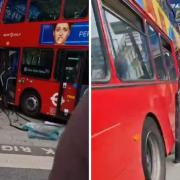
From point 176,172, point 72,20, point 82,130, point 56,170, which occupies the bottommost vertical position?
point 176,172

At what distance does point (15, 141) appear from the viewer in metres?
6.38

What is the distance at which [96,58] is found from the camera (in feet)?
10.4

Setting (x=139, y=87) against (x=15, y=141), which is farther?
(x=15, y=141)

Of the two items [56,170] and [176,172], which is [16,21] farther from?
[56,170]

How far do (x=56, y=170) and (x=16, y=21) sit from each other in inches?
220

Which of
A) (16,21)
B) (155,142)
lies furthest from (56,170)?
(16,21)

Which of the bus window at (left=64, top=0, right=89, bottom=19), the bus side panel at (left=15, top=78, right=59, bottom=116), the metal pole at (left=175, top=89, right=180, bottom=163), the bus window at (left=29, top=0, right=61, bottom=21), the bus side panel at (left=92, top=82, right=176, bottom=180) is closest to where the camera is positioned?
the bus side panel at (left=92, top=82, right=176, bottom=180)

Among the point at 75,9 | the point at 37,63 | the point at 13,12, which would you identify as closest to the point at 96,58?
the point at 75,9

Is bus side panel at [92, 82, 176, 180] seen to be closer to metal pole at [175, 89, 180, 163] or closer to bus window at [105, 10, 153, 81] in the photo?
bus window at [105, 10, 153, 81]

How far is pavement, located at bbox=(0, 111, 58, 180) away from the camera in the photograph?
18.8ft

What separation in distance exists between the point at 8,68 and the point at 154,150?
358 cm

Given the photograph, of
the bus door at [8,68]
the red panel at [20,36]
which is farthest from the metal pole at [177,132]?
the bus door at [8,68]

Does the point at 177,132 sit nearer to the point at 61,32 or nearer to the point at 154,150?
the point at 154,150

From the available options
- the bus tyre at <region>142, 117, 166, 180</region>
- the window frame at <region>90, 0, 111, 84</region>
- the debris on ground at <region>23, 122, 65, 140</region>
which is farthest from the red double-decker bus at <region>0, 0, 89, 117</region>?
the window frame at <region>90, 0, 111, 84</region>
